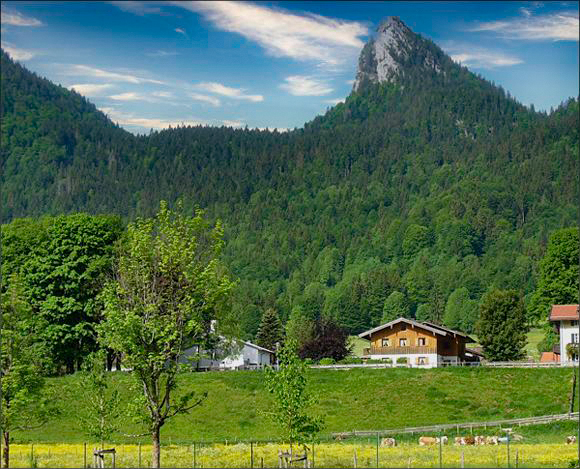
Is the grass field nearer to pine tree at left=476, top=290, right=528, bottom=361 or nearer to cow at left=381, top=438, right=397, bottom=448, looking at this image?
cow at left=381, top=438, right=397, bottom=448

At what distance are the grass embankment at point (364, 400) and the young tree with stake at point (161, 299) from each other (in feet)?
62.6

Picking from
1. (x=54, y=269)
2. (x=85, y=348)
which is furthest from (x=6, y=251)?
(x=85, y=348)

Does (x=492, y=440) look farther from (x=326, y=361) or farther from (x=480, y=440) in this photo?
(x=326, y=361)

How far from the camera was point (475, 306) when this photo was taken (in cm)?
19562

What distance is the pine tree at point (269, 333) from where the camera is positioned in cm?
12700

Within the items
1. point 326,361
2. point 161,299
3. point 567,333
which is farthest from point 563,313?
point 161,299

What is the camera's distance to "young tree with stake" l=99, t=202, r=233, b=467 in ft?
156

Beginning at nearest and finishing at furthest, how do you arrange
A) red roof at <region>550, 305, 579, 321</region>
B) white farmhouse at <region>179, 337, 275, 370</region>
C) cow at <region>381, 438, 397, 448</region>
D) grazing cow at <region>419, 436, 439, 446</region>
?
cow at <region>381, 438, 397, 448</region>
grazing cow at <region>419, 436, 439, 446</region>
red roof at <region>550, 305, 579, 321</region>
white farmhouse at <region>179, 337, 275, 370</region>

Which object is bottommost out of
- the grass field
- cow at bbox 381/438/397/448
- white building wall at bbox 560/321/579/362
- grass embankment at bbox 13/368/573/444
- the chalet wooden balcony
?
the grass field

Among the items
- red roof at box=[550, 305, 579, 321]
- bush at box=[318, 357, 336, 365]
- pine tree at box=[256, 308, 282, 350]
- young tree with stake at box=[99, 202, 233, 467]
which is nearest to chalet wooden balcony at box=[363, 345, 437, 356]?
bush at box=[318, 357, 336, 365]

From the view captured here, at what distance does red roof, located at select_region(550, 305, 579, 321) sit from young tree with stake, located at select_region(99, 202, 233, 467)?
54019mm

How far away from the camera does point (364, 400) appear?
7756 centimetres

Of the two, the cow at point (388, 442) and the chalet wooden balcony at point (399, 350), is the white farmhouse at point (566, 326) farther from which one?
the cow at point (388, 442)

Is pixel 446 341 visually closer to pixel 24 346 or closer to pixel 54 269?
pixel 54 269
